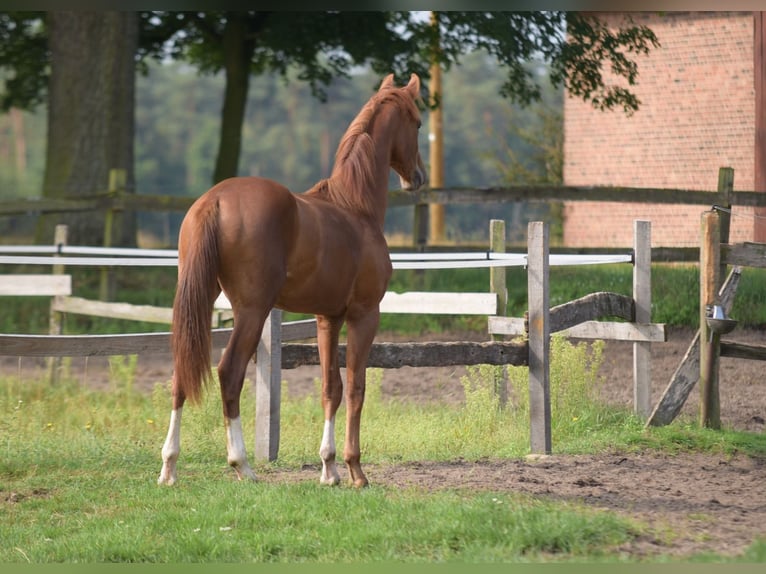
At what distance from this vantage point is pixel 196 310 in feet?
17.3

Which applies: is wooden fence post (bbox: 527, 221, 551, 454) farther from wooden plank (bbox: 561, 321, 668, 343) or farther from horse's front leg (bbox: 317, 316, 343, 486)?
horse's front leg (bbox: 317, 316, 343, 486)

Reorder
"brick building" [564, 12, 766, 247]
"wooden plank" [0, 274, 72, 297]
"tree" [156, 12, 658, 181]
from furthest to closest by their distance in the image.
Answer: "brick building" [564, 12, 766, 247] → "tree" [156, 12, 658, 181] → "wooden plank" [0, 274, 72, 297]

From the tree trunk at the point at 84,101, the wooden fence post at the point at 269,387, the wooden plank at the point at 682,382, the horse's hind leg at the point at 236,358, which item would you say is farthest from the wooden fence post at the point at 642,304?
the tree trunk at the point at 84,101

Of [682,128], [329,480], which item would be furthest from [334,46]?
[329,480]

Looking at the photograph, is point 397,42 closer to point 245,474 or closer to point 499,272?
point 499,272

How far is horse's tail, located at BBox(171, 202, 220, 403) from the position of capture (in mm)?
5254

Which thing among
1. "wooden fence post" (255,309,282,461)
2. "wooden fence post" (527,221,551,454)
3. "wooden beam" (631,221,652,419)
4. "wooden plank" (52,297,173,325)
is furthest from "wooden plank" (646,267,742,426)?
"wooden plank" (52,297,173,325)

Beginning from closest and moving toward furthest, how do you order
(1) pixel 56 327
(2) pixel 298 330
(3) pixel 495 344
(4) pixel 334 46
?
(3) pixel 495 344 < (2) pixel 298 330 < (1) pixel 56 327 < (4) pixel 334 46

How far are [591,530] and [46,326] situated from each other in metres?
10.6

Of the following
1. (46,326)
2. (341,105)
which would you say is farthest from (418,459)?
(341,105)

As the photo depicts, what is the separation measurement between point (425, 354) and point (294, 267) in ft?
5.13

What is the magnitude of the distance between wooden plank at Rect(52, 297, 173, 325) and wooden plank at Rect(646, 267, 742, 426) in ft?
14.7

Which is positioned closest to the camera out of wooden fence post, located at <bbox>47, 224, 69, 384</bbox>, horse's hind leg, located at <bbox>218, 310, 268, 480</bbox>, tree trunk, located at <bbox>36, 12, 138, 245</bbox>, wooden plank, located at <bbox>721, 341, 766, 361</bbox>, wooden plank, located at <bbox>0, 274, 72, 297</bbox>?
horse's hind leg, located at <bbox>218, 310, 268, 480</bbox>

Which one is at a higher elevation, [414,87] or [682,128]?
[682,128]
